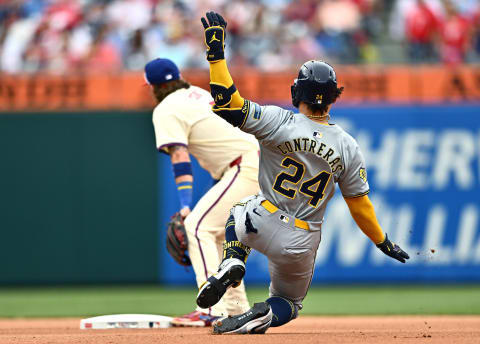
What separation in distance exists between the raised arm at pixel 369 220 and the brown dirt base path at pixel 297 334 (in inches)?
21.1

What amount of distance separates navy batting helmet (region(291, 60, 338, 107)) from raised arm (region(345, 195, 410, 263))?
25.8 inches

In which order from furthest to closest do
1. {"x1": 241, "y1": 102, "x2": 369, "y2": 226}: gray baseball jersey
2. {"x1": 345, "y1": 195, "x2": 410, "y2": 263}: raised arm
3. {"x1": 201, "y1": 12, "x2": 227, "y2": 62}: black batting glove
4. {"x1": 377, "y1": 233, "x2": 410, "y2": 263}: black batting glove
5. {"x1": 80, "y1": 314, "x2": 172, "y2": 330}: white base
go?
{"x1": 80, "y1": 314, "x2": 172, "y2": 330}: white base
{"x1": 377, "y1": 233, "x2": 410, "y2": 263}: black batting glove
{"x1": 345, "y1": 195, "x2": 410, "y2": 263}: raised arm
{"x1": 241, "y1": 102, "x2": 369, "y2": 226}: gray baseball jersey
{"x1": 201, "y1": 12, "x2": 227, "y2": 62}: black batting glove

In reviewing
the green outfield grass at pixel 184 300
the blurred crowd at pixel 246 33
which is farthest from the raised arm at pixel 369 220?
the blurred crowd at pixel 246 33

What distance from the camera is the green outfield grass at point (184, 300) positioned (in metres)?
9.11

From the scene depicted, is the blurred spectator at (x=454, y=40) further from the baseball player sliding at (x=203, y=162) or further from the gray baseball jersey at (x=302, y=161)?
the gray baseball jersey at (x=302, y=161)

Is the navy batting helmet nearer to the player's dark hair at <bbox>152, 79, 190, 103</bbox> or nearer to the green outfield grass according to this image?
the player's dark hair at <bbox>152, 79, 190, 103</bbox>

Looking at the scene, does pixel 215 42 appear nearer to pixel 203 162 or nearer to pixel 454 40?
pixel 203 162

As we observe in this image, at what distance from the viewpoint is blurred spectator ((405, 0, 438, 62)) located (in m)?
12.6

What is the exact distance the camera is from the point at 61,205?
11.8 meters

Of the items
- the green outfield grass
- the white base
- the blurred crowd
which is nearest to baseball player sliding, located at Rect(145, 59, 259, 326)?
the white base

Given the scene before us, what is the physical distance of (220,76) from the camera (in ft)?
17.2

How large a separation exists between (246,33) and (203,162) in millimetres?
6187

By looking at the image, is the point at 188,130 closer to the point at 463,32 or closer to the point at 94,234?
the point at 94,234

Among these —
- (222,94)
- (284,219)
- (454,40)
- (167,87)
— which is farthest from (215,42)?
(454,40)
